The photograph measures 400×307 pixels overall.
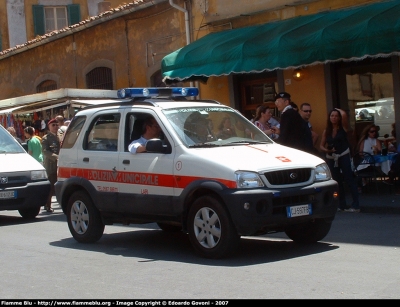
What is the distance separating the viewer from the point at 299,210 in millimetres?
8281

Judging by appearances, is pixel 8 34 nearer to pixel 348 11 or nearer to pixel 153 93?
pixel 348 11

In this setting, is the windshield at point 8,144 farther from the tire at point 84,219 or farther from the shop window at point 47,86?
the shop window at point 47,86

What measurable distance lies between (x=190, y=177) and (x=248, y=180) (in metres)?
0.76

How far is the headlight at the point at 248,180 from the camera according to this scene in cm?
802

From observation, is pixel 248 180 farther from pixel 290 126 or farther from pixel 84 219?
pixel 290 126

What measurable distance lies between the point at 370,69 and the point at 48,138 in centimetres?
677

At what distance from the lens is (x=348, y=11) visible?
48.1 ft

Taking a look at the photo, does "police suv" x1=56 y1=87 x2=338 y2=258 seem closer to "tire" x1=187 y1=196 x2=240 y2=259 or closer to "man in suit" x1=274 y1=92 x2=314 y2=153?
"tire" x1=187 y1=196 x2=240 y2=259

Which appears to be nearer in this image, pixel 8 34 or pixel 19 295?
pixel 19 295

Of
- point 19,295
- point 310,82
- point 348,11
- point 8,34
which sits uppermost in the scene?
point 8,34

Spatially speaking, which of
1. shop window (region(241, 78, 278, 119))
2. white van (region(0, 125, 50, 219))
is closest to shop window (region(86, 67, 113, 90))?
shop window (region(241, 78, 278, 119))

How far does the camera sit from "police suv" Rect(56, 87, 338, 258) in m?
8.09

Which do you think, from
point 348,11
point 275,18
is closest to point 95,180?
point 348,11

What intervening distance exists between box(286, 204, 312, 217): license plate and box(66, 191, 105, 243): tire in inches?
113
